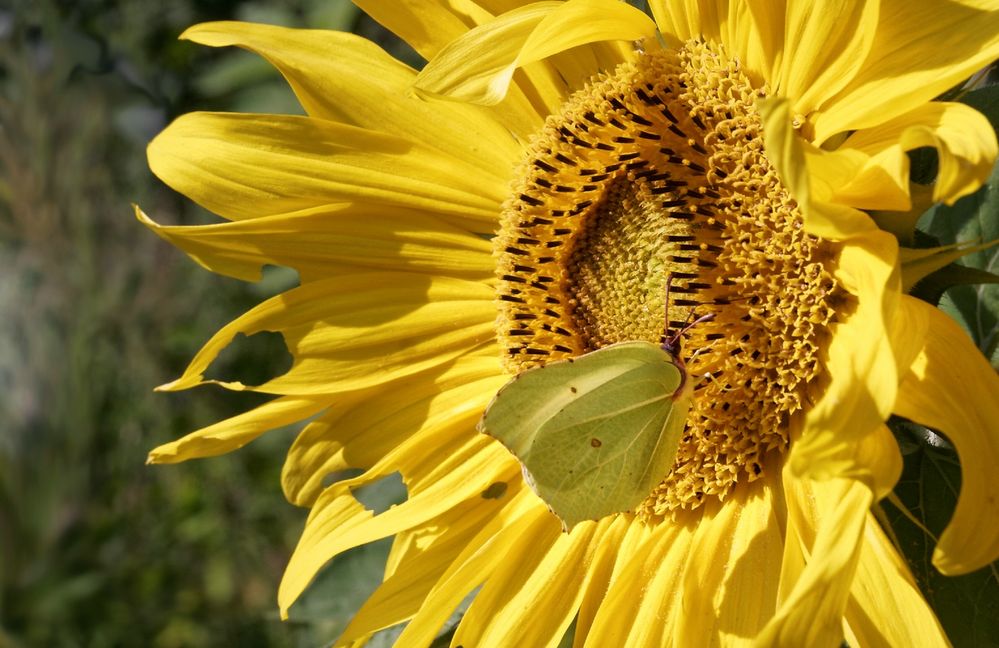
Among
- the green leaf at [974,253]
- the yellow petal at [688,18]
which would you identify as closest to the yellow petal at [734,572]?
the green leaf at [974,253]

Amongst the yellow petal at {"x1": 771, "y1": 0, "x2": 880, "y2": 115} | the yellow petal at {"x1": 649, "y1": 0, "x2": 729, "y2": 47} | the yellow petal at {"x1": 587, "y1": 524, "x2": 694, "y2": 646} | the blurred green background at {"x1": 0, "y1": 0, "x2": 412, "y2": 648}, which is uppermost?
the yellow petal at {"x1": 771, "y1": 0, "x2": 880, "y2": 115}

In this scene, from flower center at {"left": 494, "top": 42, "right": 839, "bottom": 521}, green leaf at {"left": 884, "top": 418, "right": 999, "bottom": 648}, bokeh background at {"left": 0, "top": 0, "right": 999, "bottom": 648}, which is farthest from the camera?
bokeh background at {"left": 0, "top": 0, "right": 999, "bottom": 648}

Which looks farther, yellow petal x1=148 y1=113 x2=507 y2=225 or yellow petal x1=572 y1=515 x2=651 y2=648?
yellow petal x1=148 y1=113 x2=507 y2=225

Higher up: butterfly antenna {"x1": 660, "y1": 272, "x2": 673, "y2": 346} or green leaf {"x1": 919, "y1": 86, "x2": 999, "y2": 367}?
green leaf {"x1": 919, "y1": 86, "x2": 999, "y2": 367}

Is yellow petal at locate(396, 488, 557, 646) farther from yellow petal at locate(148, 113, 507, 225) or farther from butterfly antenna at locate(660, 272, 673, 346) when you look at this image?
yellow petal at locate(148, 113, 507, 225)

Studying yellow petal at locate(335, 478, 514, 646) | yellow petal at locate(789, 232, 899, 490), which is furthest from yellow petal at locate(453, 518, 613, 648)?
yellow petal at locate(789, 232, 899, 490)

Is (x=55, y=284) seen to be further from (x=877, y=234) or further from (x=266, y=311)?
(x=877, y=234)

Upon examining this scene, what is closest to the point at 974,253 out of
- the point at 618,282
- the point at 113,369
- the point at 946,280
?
the point at 946,280

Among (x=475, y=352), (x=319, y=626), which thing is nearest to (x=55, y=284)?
(x=319, y=626)

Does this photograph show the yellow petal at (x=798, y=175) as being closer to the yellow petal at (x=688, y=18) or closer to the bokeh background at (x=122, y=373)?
the yellow petal at (x=688, y=18)
